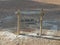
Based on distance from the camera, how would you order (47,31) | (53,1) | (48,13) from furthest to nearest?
(53,1) → (48,13) → (47,31)

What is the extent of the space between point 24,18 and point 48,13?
65 centimetres

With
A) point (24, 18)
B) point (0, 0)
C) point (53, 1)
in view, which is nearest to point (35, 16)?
point (24, 18)

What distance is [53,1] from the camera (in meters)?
5.89

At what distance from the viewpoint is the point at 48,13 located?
5395 millimetres

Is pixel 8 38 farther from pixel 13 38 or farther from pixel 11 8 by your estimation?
pixel 11 8

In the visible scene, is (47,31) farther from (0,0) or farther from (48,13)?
(0,0)

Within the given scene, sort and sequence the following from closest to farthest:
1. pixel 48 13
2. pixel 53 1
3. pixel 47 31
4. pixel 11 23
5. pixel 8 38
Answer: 1. pixel 8 38
2. pixel 47 31
3. pixel 11 23
4. pixel 48 13
5. pixel 53 1

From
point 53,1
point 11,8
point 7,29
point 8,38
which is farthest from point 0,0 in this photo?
point 8,38

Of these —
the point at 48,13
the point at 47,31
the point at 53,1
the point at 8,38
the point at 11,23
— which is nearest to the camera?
the point at 8,38

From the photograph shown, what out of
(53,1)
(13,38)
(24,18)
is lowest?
(13,38)

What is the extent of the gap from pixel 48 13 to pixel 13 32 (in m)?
1.25

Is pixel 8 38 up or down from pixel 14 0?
down

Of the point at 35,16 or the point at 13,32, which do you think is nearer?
the point at 13,32

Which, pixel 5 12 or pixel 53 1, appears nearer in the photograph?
pixel 5 12
